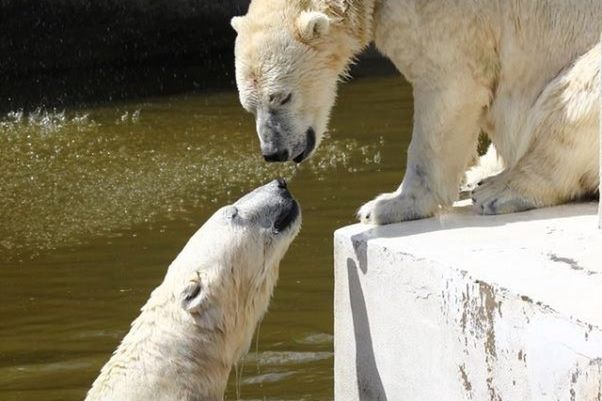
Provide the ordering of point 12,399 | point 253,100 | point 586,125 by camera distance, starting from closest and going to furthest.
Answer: point 586,125 < point 253,100 < point 12,399

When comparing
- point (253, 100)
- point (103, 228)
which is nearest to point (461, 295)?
point (253, 100)

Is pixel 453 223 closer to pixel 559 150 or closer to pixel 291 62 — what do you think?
pixel 559 150

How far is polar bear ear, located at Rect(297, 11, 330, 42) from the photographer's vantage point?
13.4 ft

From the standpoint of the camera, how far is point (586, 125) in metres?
3.97

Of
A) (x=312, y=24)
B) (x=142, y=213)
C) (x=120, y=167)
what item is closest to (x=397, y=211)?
(x=312, y=24)

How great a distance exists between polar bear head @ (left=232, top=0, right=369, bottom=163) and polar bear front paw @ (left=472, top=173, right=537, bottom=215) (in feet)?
1.96

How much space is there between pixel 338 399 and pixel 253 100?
39.6 inches

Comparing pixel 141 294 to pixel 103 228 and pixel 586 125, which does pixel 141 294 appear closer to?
pixel 103 228

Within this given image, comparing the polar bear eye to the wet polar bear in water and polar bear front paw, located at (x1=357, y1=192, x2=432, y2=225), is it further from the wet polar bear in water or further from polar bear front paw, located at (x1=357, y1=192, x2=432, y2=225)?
polar bear front paw, located at (x1=357, y1=192, x2=432, y2=225)

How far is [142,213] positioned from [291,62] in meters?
3.95

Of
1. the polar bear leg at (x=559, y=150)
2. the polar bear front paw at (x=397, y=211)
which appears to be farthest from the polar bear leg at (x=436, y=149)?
the polar bear leg at (x=559, y=150)

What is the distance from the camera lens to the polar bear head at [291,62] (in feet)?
13.6

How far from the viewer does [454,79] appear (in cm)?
408

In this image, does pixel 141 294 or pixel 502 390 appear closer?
pixel 502 390
